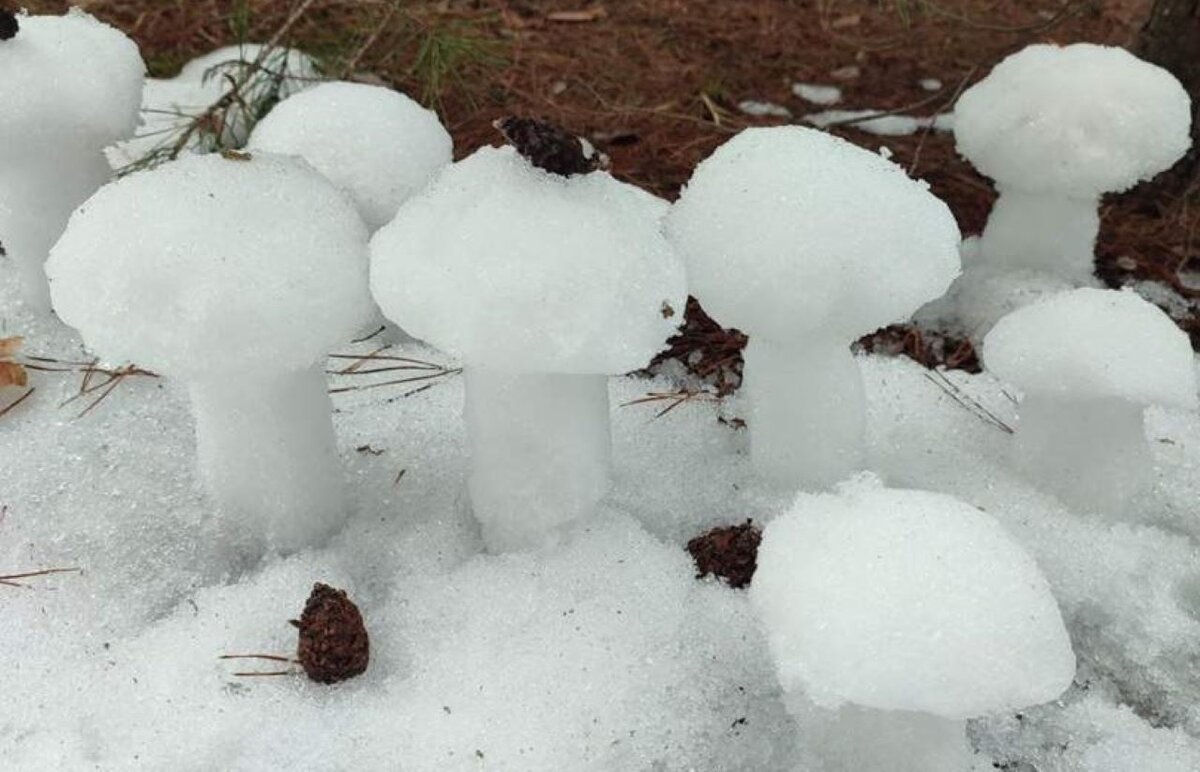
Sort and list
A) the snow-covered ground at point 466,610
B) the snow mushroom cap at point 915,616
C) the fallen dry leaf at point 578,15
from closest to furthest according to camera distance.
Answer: the snow mushroom cap at point 915,616, the snow-covered ground at point 466,610, the fallen dry leaf at point 578,15

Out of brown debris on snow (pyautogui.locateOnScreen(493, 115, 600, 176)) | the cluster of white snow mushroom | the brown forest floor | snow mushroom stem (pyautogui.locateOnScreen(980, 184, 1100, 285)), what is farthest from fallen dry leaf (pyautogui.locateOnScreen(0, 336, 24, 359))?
snow mushroom stem (pyautogui.locateOnScreen(980, 184, 1100, 285))

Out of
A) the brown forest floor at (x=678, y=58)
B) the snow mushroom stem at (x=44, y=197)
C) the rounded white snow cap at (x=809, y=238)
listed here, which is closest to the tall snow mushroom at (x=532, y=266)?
the rounded white snow cap at (x=809, y=238)

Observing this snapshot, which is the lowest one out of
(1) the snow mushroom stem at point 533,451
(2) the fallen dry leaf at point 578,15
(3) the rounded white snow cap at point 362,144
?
(2) the fallen dry leaf at point 578,15

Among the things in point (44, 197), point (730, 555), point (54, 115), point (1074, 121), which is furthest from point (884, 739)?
point (44, 197)

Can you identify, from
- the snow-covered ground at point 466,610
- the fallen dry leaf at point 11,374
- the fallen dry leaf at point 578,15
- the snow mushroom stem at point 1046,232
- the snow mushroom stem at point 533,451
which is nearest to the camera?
the snow-covered ground at point 466,610

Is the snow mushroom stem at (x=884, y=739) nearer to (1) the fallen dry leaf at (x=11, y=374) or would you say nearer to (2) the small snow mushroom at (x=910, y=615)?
(2) the small snow mushroom at (x=910, y=615)

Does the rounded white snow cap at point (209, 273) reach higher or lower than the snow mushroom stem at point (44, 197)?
higher

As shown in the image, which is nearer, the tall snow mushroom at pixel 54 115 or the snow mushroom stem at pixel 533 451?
the snow mushroom stem at pixel 533 451

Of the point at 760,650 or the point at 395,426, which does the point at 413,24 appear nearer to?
the point at 395,426
